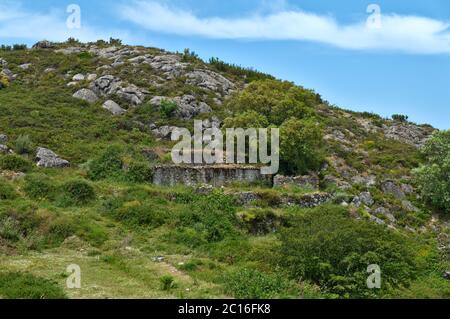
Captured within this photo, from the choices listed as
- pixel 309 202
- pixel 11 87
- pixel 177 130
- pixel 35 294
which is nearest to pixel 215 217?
pixel 309 202

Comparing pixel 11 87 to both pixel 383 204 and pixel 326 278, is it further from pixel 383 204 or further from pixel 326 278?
pixel 326 278

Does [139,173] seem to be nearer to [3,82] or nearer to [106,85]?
[106,85]

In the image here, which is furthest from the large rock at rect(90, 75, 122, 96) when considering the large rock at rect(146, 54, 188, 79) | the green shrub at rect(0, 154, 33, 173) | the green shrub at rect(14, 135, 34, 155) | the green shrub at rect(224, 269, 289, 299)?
the green shrub at rect(224, 269, 289, 299)

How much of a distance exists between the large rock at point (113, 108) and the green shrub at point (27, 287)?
35.2m

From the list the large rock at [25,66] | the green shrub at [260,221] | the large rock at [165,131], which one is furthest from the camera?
the large rock at [25,66]

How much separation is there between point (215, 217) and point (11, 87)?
37.5 meters

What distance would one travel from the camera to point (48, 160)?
34.1 m

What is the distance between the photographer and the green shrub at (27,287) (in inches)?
530

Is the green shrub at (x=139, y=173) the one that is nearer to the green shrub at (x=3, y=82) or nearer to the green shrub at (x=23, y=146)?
the green shrub at (x=23, y=146)

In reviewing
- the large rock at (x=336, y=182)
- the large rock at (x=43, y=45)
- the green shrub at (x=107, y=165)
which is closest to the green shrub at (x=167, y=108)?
the green shrub at (x=107, y=165)

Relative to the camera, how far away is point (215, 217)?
24906 millimetres

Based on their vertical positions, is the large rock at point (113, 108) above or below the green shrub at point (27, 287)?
above

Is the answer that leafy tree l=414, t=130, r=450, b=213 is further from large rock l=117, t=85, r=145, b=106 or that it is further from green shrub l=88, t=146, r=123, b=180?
large rock l=117, t=85, r=145, b=106
